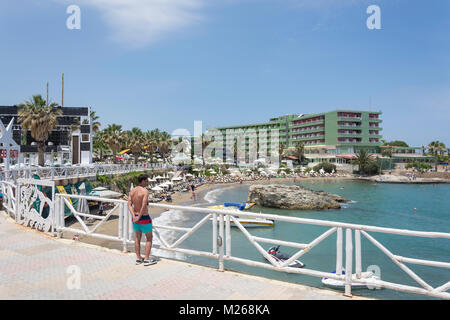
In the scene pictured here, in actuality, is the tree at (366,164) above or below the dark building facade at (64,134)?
below

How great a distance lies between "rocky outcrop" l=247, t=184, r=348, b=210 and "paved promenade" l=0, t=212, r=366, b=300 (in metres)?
26.9

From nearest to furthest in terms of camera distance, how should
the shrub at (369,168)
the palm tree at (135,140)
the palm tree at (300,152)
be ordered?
the palm tree at (135,140), the shrub at (369,168), the palm tree at (300,152)

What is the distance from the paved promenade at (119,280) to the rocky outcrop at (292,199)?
88.1 ft

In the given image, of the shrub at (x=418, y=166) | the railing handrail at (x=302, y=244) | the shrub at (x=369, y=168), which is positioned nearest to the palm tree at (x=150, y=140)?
the shrub at (x=369, y=168)

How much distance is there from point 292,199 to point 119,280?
92.3 ft

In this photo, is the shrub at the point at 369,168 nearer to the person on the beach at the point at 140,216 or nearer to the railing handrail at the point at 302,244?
the railing handrail at the point at 302,244

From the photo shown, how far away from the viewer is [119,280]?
4914 mm

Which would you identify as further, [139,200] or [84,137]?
[84,137]

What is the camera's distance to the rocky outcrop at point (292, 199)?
3155 centimetres

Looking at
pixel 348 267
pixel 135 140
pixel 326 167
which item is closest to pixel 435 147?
pixel 326 167

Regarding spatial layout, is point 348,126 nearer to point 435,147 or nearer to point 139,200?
point 435,147

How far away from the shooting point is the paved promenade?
172 inches

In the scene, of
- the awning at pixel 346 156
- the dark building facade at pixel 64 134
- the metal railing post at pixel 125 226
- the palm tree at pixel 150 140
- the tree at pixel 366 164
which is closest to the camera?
the metal railing post at pixel 125 226

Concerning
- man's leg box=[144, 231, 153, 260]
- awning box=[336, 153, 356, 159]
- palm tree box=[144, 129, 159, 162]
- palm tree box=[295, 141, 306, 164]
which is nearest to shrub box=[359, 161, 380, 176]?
awning box=[336, 153, 356, 159]
